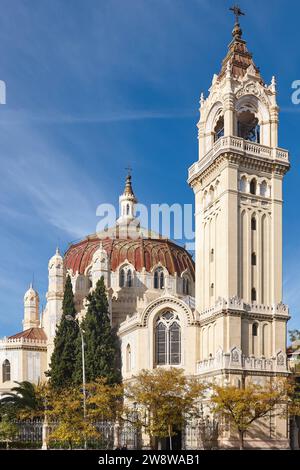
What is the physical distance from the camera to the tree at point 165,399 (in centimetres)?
5428

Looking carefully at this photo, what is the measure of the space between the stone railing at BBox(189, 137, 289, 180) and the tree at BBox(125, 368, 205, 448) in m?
20.3

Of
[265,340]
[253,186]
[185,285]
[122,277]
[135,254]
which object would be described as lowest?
[265,340]

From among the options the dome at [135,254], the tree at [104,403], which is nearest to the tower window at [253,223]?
the tree at [104,403]

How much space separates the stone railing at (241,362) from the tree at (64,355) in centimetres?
1329

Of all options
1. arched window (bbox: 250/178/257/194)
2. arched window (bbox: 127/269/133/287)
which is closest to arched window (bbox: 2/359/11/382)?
arched window (bbox: 127/269/133/287)

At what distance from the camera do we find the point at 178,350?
6638 cm

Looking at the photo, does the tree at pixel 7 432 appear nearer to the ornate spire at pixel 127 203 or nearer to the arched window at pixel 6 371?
the arched window at pixel 6 371

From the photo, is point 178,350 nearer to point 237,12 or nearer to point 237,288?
point 237,288

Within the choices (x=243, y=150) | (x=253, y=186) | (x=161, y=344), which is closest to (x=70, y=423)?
(x=161, y=344)

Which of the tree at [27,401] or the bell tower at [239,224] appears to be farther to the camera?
the tree at [27,401]

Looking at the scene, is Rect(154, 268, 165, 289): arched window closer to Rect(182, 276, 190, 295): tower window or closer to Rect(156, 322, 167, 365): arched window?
Rect(182, 276, 190, 295): tower window

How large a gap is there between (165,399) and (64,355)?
17500 millimetres

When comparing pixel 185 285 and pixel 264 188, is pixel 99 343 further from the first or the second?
pixel 185 285

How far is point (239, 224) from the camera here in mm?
64688
